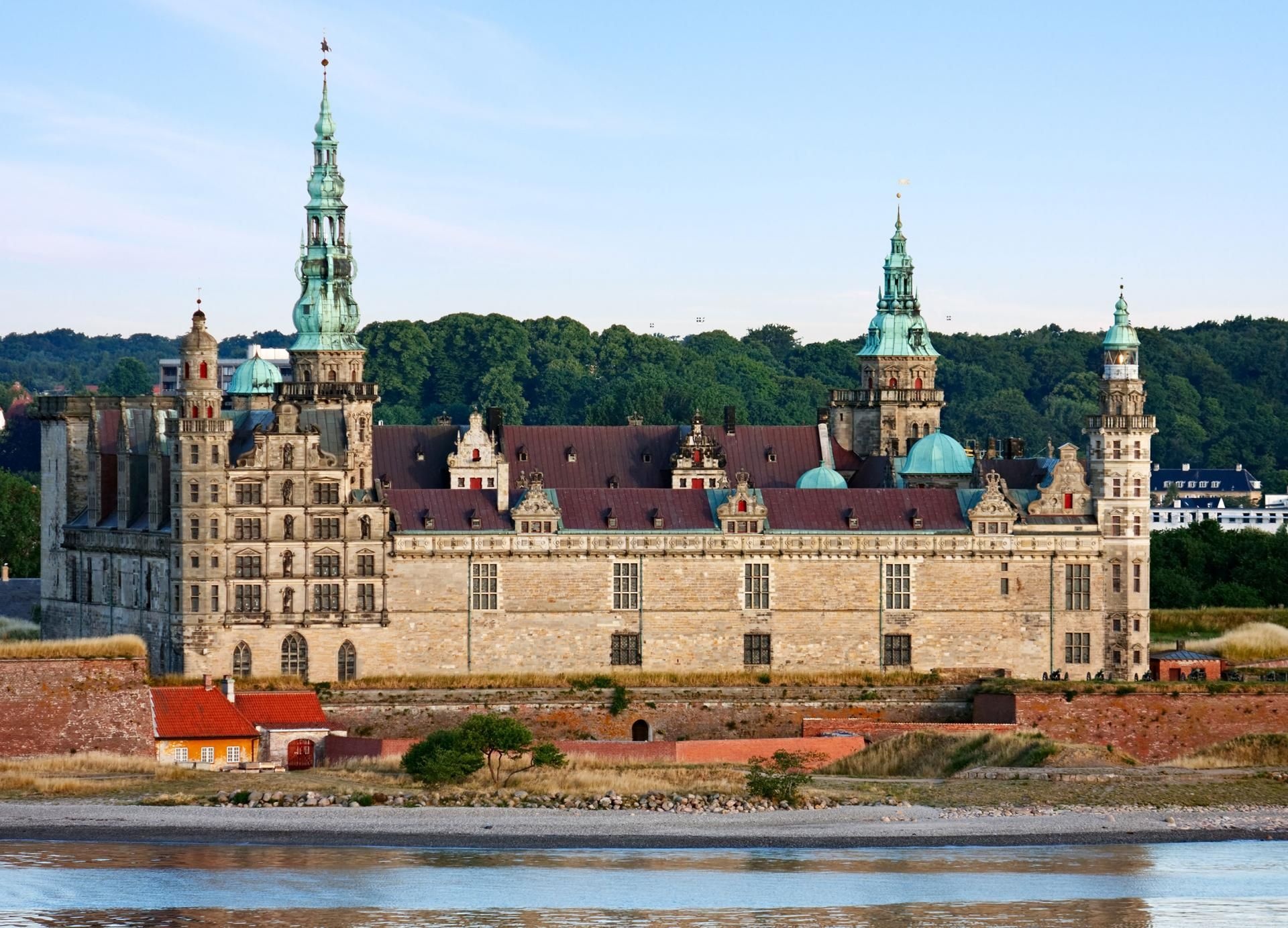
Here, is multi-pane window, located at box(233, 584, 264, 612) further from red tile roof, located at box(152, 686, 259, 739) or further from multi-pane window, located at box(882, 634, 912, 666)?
multi-pane window, located at box(882, 634, 912, 666)

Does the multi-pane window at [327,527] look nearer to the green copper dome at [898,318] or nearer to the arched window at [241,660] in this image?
the arched window at [241,660]

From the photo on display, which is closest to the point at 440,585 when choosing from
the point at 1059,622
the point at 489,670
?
the point at 489,670

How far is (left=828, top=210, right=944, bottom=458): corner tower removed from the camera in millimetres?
117375

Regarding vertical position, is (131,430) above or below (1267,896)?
above

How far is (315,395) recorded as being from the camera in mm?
111188

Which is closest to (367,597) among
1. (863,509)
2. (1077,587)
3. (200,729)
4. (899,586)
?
(200,729)

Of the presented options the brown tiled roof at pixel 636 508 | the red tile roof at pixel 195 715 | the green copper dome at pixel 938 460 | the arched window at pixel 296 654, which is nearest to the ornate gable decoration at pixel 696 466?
the green copper dome at pixel 938 460

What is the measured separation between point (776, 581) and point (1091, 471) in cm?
1238

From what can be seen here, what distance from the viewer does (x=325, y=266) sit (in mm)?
113438

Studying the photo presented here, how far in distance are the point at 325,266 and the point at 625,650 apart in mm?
21891

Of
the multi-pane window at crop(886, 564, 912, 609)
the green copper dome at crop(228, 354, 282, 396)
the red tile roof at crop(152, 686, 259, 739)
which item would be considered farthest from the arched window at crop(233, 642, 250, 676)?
the multi-pane window at crop(886, 564, 912, 609)

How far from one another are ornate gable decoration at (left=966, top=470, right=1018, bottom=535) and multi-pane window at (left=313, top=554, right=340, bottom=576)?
21.7m

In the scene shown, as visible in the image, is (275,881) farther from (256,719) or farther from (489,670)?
(489,670)

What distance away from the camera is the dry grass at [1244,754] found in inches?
3701
